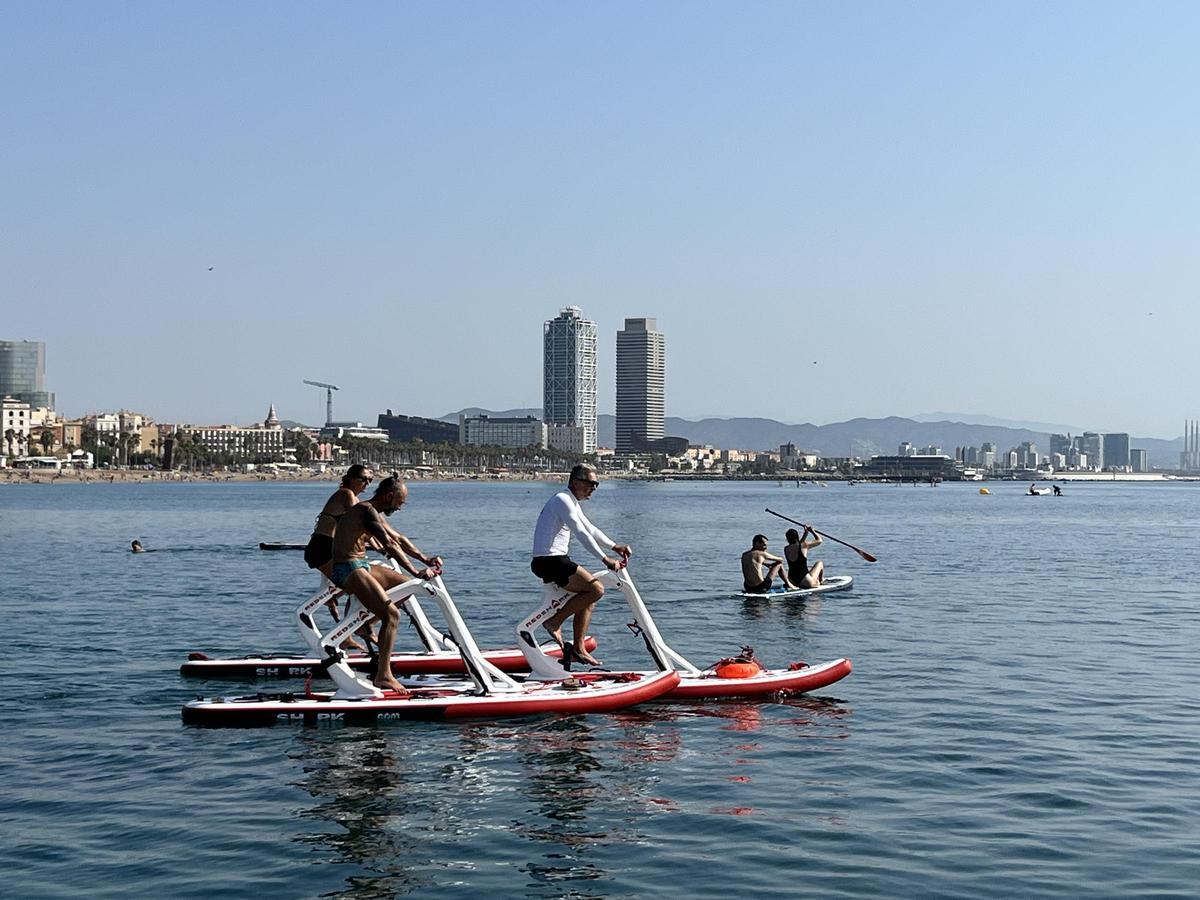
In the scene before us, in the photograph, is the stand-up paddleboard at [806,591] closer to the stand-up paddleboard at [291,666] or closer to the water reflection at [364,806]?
the stand-up paddleboard at [291,666]

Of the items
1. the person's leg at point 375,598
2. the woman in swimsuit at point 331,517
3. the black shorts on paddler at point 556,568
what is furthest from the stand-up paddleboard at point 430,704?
the woman in swimsuit at point 331,517

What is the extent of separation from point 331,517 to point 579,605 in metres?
3.31

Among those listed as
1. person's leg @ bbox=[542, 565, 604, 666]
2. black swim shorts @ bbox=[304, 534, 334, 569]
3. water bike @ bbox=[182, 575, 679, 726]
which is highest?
black swim shorts @ bbox=[304, 534, 334, 569]

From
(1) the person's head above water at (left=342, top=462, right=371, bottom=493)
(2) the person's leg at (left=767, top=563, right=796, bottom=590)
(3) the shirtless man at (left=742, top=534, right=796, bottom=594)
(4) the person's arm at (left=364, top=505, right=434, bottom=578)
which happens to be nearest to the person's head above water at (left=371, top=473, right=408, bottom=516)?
(4) the person's arm at (left=364, top=505, right=434, bottom=578)

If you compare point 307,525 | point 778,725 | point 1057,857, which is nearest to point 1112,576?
point 778,725

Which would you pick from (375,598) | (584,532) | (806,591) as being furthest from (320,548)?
(806,591)

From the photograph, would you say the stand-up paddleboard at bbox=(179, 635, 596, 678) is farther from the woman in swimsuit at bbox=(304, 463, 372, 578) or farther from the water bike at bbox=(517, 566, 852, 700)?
the woman in swimsuit at bbox=(304, 463, 372, 578)

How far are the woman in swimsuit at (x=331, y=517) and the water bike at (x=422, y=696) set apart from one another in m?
0.72

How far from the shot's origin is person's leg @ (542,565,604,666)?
56.1 ft

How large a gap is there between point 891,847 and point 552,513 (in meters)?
6.66

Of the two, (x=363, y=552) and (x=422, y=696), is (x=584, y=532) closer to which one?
(x=363, y=552)

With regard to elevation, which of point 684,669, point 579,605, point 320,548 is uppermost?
point 320,548

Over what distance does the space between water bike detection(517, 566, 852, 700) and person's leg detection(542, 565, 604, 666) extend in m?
0.09

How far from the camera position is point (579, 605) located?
17.5 metres
